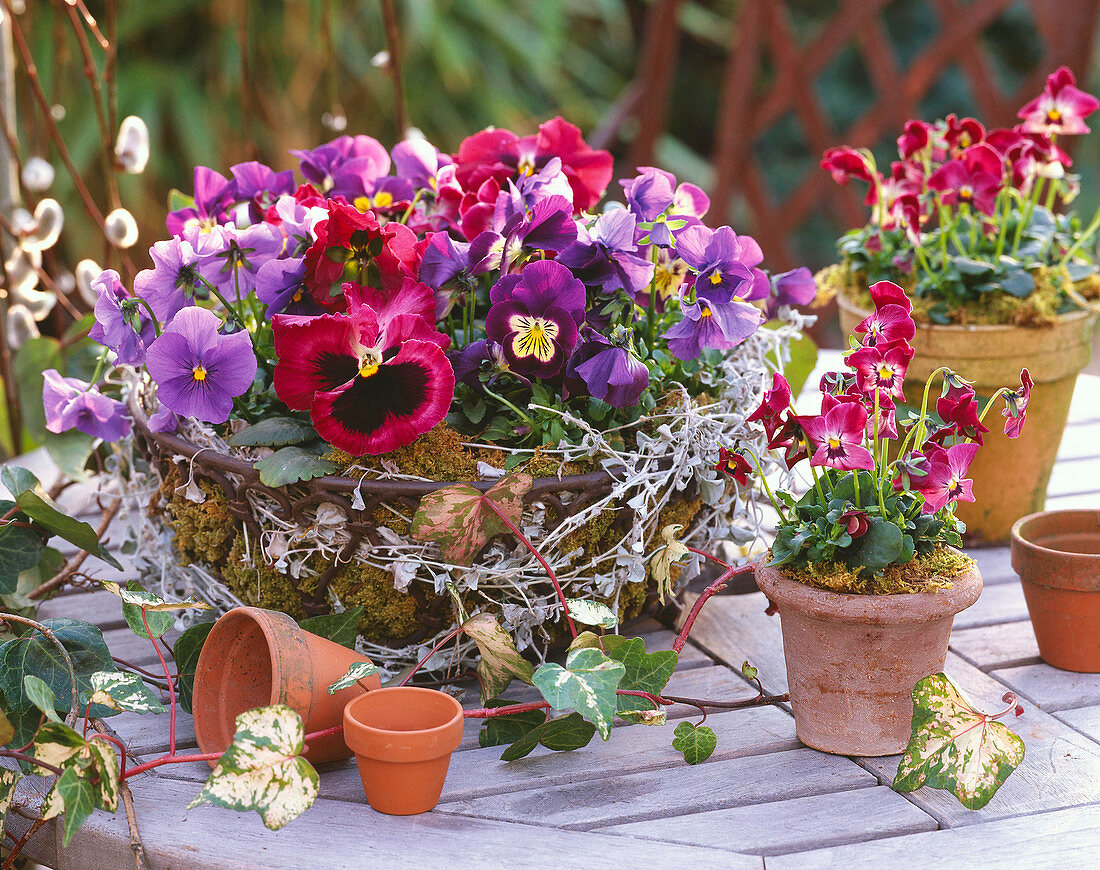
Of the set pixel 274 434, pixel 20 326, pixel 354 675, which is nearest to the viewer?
pixel 354 675

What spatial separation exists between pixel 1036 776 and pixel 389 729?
47 centimetres

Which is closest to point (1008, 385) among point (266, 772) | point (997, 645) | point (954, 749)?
point (997, 645)

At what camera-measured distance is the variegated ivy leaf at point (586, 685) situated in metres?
0.74

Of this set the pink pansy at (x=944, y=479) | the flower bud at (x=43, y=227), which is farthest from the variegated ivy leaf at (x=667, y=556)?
the flower bud at (x=43, y=227)

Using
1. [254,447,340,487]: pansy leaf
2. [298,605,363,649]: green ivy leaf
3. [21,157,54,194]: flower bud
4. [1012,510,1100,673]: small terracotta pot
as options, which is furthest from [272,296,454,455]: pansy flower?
[21,157,54,194]: flower bud

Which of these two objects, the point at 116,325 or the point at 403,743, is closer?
the point at 403,743

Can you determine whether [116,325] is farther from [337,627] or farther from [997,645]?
[997,645]

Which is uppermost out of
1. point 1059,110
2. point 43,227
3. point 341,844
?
point 1059,110

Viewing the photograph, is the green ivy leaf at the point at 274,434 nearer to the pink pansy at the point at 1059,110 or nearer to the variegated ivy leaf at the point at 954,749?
the variegated ivy leaf at the point at 954,749

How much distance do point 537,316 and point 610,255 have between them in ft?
0.30

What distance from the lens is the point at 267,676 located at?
0.87 metres

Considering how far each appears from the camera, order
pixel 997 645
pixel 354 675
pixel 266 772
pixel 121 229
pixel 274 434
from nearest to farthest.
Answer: pixel 266 772 < pixel 354 675 < pixel 274 434 < pixel 997 645 < pixel 121 229

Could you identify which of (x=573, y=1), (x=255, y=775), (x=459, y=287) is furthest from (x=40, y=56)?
(x=255, y=775)

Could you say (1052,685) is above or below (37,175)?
below
